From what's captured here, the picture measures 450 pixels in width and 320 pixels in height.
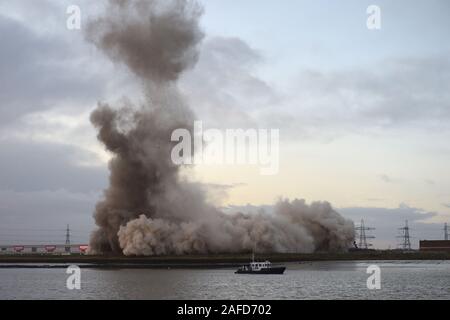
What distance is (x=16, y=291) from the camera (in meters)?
94.1

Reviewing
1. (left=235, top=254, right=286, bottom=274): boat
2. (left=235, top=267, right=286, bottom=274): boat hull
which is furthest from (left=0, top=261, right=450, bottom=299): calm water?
(left=235, top=254, right=286, bottom=274): boat

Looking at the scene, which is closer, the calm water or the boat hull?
the calm water

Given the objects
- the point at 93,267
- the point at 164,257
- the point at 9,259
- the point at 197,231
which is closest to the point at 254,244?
the point at 197,231

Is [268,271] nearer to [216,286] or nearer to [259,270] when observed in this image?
[259,270]

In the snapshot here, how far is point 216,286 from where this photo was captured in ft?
314

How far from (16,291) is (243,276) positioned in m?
44.4

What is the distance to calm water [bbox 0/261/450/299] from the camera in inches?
3305

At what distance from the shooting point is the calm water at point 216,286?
8394 centimetres

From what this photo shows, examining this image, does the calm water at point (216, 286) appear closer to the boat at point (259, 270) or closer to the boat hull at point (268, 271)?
the boat hull at point (268, 271)

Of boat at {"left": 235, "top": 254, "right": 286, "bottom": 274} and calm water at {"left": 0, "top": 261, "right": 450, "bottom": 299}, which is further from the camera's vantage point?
boat at {"left": 235, "top": 254, "right": 286, "bottom": 274}

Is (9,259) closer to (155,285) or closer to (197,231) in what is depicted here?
(197,231)

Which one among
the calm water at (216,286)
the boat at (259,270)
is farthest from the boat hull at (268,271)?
the calm water at (216,286)

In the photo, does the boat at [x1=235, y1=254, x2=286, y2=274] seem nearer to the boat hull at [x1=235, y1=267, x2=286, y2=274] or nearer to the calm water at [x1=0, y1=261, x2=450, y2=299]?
the boat hull at [x1=235, y1=267, x2=286, y2=274]
